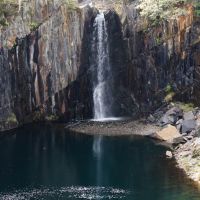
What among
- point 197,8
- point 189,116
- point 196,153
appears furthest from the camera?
point 197,8

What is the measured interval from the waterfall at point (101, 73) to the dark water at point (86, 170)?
14619 millimetres

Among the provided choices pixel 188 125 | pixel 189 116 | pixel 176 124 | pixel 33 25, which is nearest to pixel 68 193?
pixel 188 125

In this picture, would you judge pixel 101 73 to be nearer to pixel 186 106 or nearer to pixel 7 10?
pixel 186 106

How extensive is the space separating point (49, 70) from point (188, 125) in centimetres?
2844

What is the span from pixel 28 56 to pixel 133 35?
19.0 meters

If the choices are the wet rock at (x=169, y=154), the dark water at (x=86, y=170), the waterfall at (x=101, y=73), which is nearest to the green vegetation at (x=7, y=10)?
the waterfall at (x=101, y=73)

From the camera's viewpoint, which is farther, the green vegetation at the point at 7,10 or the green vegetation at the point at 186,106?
the green vegetation at the point at 7,10

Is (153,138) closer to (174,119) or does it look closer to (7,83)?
(174,119)

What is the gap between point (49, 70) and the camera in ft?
311

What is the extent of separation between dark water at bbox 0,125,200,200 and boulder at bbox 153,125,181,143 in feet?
6.35

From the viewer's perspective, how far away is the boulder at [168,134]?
78062 mm

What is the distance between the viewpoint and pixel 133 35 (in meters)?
95.4

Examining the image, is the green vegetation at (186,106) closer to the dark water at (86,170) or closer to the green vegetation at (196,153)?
the dark water at (86,170)

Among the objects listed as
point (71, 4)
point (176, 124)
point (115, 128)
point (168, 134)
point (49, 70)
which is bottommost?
point (168, 134)
